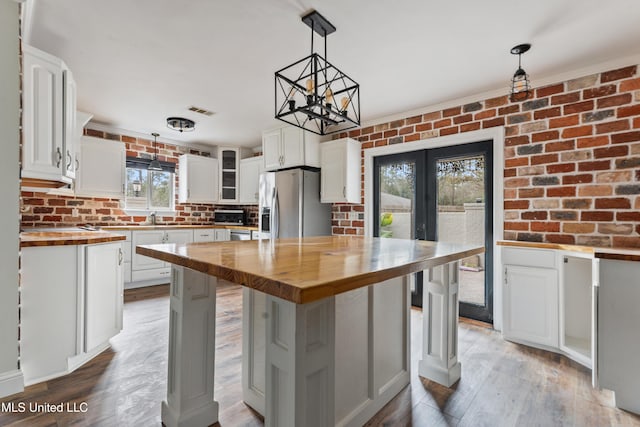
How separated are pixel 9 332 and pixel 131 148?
3385 mm

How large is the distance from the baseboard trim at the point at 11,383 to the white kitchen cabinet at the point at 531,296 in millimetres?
3410

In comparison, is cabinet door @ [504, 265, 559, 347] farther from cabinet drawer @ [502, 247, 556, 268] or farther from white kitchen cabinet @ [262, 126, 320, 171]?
white kitchen cabinet @ [262, 126, 320, 171]

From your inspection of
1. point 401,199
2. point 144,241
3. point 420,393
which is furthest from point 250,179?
point 420,393

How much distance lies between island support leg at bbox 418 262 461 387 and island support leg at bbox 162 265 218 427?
4.29 feet

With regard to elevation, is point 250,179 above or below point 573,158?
above

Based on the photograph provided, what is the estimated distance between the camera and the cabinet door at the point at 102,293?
2113mm

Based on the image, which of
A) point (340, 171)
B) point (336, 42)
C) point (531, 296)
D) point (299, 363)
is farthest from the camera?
point (340, 171)

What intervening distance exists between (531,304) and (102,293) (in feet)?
11.0

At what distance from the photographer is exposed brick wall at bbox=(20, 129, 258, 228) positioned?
3625 mm

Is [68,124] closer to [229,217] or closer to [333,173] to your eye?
[333,173]

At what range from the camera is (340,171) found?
376 cm

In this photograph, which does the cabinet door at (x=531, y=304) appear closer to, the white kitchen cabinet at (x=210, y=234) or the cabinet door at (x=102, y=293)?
the cabinet door at (x=102, y=293)

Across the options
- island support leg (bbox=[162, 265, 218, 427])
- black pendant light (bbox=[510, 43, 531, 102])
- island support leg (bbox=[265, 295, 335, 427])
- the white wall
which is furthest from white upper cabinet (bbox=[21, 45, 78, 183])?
black pendant light (bbox=[510, 43, 531, 102])

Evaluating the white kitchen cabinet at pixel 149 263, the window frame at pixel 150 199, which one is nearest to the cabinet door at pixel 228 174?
the window frame at pixel 150 199
